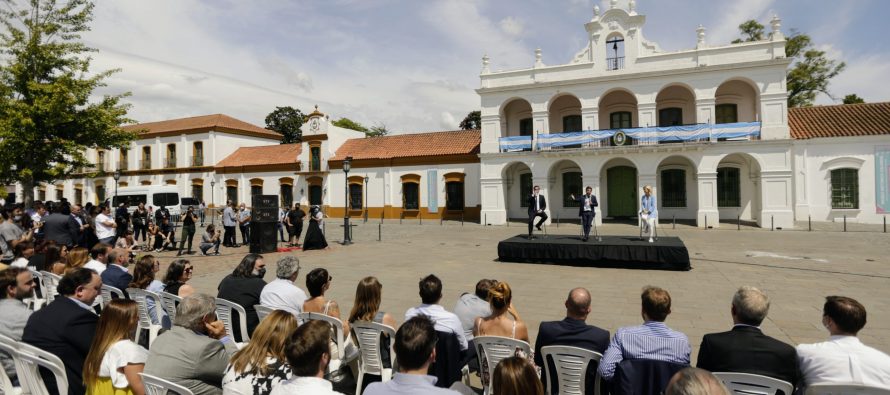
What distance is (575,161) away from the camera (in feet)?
71.7

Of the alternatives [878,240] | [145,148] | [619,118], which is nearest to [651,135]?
[619,118]

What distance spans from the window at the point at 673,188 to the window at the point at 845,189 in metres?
5.92

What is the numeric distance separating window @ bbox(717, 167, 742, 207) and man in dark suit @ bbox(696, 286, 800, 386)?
21.8 meters

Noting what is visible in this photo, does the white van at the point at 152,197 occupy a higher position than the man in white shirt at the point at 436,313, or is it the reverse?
the white van at the point at 152,197

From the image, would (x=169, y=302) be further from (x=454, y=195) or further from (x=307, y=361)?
(x=454, y=195)

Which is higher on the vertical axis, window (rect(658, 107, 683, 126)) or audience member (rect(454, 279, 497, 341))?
window (rect(658, 107, 683, 126))

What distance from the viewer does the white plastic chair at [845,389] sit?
77.4 inches

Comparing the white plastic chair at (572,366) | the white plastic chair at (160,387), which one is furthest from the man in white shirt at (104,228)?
the white plastic chair at (572,366)

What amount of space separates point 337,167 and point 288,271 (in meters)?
25.9

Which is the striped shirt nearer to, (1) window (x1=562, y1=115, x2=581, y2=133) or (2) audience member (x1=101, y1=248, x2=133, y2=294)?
(2) audience member (x1=101, y1=248, x2=133, y2=294)

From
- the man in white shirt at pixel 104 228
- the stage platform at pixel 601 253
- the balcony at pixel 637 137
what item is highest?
the balcony at pixel 637 137

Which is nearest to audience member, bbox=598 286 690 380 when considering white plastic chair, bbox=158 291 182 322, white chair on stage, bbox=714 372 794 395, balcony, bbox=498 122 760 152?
white chair on stage, bbox=714 372 794 395

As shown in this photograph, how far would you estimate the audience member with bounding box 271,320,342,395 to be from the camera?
2.17 metres

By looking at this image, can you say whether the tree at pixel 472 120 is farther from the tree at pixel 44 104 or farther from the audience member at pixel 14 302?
the audience member at pixel 14 302
